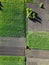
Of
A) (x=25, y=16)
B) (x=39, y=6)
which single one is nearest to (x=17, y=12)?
(x=25, y=16)

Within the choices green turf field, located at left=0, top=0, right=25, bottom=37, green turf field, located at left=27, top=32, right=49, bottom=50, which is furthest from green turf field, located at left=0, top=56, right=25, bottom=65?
green turf field, located at left=0, top=0, right=25, bottom=37

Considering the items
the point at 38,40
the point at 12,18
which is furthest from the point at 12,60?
the point at 12,18

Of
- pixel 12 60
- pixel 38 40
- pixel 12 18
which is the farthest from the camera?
pixel 12 18

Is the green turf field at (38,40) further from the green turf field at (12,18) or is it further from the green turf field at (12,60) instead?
the green turf field at (12,60)

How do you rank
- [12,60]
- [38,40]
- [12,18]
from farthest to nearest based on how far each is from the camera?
1. [12,18]
2. [38,40]
3. [12,60]

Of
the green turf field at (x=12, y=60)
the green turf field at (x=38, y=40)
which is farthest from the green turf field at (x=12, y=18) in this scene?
the green turf field at (x=12, y=60)

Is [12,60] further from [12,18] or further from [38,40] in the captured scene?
[12,18]
